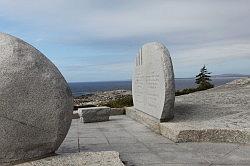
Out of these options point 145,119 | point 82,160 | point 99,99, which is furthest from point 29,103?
point 99,99

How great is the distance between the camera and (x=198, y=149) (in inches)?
287

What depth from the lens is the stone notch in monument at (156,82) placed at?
9211 mm

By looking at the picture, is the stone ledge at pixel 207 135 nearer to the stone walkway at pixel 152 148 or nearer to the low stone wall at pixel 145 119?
the stone walkway at pixel 152 148

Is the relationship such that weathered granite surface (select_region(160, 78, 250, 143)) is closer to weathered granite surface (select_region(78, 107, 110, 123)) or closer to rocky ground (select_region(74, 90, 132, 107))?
weathered granite surface (select_region(78, 107, 110, 123))

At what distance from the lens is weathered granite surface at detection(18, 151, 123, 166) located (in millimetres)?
5109

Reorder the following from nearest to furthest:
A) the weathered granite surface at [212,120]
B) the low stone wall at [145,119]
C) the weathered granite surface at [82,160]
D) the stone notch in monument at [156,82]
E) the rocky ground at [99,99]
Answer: the weathered granite surface at [82,160]
the weathered granite surface at [212,120]
the stone notch in monument at [156,82]
the low stone wall at [145,119]
the rocky ground at [99,99]

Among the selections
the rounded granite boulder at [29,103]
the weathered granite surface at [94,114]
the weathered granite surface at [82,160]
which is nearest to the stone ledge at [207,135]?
the weathered granite surface at [82,160]

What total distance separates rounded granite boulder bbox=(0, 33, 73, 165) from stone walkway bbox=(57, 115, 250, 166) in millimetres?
1542

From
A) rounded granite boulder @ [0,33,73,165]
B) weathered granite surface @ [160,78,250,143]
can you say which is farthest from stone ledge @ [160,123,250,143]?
rounded granite boulder @ [0,33,73,165]

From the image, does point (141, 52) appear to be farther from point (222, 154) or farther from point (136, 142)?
point (222, 154)

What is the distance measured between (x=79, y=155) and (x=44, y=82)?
1.20 m

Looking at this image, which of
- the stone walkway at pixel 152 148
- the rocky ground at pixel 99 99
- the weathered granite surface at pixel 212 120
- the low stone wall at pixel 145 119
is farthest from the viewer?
the rocky ground at pixel 99 99

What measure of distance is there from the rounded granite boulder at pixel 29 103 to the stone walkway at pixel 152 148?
5.06 ft

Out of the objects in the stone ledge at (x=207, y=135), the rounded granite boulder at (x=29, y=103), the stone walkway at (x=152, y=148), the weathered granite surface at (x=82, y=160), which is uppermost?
the rounded granite boulder at (x=29, y=103)
